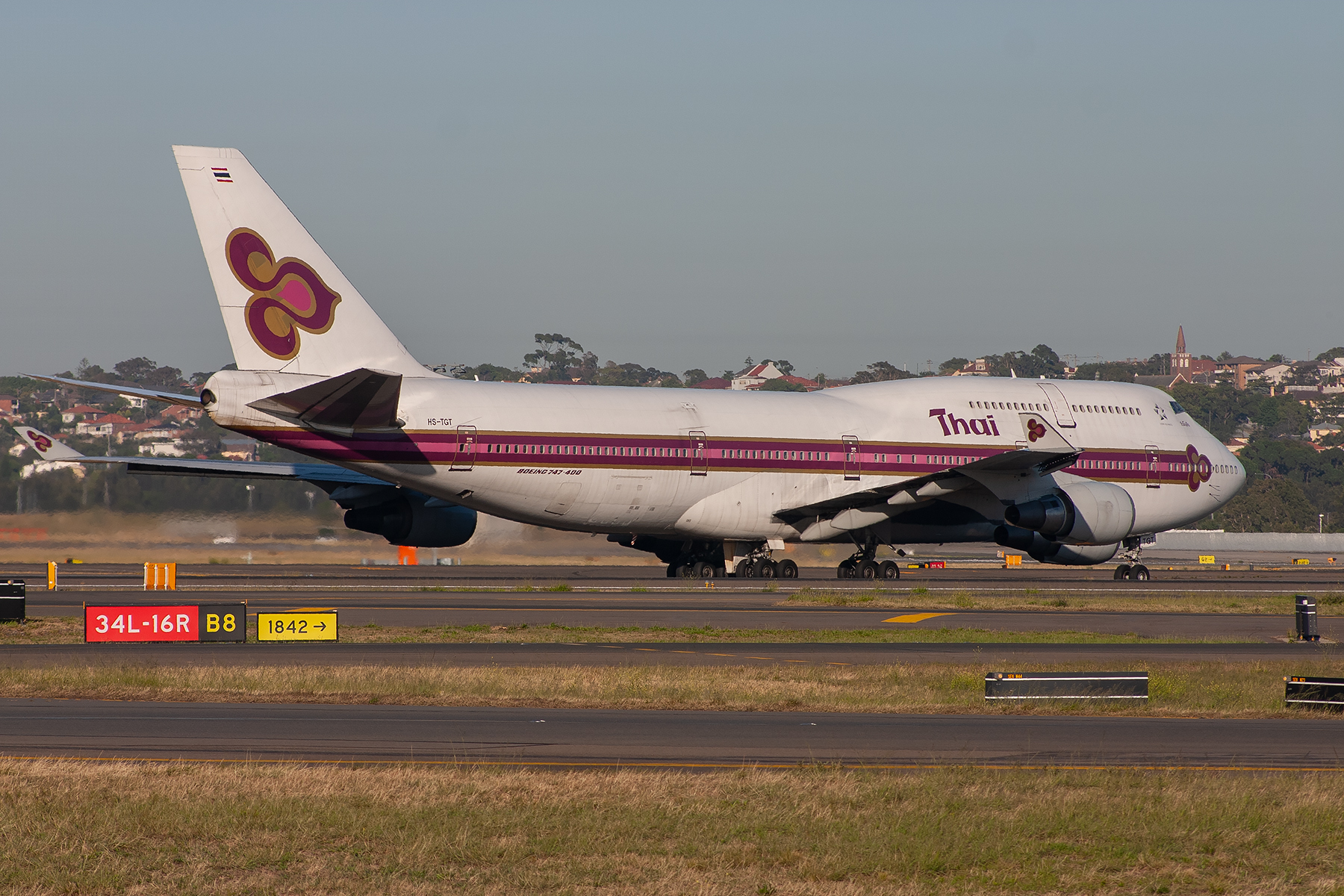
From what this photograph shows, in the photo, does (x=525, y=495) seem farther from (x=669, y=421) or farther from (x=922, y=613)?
(x=922, y=613)

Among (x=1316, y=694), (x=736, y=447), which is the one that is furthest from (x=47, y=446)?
(x=1316, y=694)

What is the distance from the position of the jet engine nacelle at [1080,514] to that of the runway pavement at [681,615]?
8970mm

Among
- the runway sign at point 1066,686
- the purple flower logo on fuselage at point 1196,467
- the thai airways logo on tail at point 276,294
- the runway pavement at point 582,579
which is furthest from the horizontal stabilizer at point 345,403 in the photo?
the purple flower logo on fuselage at point 1196,467

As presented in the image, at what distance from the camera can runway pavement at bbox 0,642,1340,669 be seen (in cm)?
2220

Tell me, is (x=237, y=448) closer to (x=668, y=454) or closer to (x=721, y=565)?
(x=721, y=565)

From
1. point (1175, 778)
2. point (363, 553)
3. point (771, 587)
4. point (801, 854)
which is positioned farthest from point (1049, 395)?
point (801, 854)

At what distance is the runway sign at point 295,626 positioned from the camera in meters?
26.1

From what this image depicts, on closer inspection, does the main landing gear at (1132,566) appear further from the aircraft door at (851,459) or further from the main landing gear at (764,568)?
the main landing gear at (764,568)

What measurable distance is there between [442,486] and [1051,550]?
21.4 metres

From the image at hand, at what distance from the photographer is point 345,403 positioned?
36.1 m

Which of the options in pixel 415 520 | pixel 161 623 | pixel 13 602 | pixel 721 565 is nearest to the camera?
pixel 161 623

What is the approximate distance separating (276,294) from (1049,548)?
26.7 m

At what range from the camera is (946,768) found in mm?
13141

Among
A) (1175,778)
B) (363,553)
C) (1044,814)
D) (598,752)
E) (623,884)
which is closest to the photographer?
(623,884)
